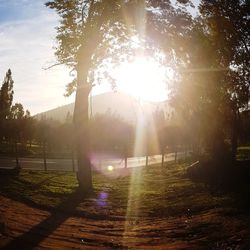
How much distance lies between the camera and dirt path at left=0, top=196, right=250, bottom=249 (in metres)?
8.77

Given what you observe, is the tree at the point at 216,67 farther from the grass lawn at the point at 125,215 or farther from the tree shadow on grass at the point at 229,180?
the grass lawn at the point at 125,215

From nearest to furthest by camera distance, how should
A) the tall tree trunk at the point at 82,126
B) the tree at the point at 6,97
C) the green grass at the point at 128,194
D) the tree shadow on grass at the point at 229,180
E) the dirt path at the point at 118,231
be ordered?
1. the dirt path at the point at 118,231
2. the tree shadow on grass at the point at 229,180
3. the green grass at the point at 128,194
4. the tall tree trunk at the point at 82,126
5. the tree at the point at 6,97

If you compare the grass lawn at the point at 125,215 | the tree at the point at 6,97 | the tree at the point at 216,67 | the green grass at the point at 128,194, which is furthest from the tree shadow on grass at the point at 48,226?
the tree at the point at 6,97

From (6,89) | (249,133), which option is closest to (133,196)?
(6,89)

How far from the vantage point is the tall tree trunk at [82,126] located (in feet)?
57.9

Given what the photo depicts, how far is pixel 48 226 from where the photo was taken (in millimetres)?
11180

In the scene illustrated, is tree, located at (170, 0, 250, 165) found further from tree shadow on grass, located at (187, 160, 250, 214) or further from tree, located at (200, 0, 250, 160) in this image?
tree shadow on grass, located at (187, 160, 250, 214)

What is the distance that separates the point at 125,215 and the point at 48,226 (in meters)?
2.81

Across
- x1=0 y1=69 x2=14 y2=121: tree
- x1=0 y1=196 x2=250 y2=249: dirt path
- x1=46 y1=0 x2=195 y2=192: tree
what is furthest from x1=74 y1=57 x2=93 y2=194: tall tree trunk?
x1=0 y1=69 x2=14 y2=121: tree

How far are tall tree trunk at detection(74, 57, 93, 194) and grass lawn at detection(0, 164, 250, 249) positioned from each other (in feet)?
2.14

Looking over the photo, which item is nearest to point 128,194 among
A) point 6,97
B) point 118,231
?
point 118,231

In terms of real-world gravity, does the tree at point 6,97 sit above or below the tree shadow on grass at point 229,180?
above

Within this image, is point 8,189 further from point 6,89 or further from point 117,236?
point 6,89

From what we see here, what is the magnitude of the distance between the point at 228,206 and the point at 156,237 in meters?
2.91
